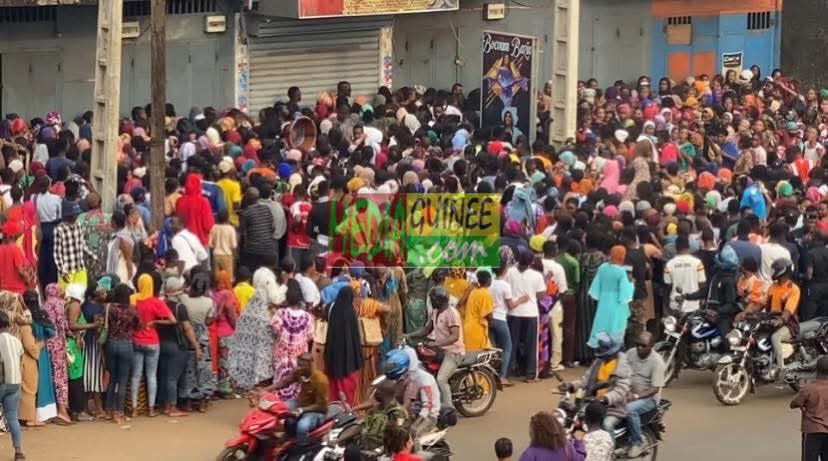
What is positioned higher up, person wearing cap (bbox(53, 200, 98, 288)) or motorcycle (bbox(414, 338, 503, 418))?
person wearing cap (bbox(53, 200, 98, 288))

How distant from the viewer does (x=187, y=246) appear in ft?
66.0

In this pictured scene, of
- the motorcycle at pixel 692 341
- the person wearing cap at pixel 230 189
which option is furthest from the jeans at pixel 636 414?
the person wearing cap at pixel 230 189

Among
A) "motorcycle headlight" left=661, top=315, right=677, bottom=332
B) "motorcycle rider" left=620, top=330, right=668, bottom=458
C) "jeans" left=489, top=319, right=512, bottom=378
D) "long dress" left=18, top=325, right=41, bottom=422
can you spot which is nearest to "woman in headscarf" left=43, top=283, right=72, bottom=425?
"long dress" left=18, top=325, right=41, bottom=422

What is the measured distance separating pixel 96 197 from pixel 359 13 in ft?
34.3

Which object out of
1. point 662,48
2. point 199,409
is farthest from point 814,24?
point 199,409

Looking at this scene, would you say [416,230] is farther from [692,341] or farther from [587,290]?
[692,341]

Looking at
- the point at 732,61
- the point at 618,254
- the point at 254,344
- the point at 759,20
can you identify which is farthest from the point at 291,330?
the point at 759,20

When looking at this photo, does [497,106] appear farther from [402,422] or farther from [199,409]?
[402,422]

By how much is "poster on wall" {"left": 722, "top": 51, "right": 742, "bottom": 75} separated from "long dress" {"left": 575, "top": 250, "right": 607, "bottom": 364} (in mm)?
14893

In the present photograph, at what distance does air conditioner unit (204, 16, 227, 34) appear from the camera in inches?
1141

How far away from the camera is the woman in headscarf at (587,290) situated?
20484mm

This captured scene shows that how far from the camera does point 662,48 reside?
3525cm

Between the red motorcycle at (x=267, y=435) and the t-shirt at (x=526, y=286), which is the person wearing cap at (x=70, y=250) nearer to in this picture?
the t-shirt at (x=526, y=286)

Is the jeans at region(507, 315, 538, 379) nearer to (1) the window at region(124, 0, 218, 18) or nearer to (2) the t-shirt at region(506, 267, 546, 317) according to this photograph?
(2) the t-shirt at region(506, 267, 546, 317)
